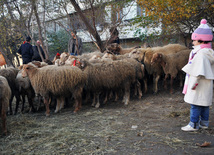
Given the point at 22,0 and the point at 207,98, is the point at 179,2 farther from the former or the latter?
the point at 22,0

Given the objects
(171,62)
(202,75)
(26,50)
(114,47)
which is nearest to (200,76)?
(202,75)

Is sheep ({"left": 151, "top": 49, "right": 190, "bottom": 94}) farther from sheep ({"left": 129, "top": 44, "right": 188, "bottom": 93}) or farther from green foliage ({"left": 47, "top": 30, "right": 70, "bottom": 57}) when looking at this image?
green foliage ({"left": 47, "top": 30, "right": 70, "bottom": 57})

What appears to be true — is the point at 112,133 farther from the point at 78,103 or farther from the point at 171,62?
the point at 171,62

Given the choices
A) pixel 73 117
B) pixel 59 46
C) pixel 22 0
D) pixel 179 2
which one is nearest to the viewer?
pixel 73 117

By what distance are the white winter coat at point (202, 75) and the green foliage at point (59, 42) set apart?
731 inches

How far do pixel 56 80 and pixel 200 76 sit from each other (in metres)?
4.19

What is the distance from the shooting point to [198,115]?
4.24 m

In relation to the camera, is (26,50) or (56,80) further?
(26,50)

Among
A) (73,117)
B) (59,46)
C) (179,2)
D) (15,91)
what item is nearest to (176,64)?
(179,2)

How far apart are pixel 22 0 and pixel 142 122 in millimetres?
9085

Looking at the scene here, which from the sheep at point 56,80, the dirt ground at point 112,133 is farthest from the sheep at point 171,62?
the sheep at point 56,80

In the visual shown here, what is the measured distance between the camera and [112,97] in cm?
860

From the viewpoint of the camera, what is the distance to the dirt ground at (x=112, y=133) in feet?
12.4

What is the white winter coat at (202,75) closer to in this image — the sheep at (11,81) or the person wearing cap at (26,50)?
the sheep at (11,81)
